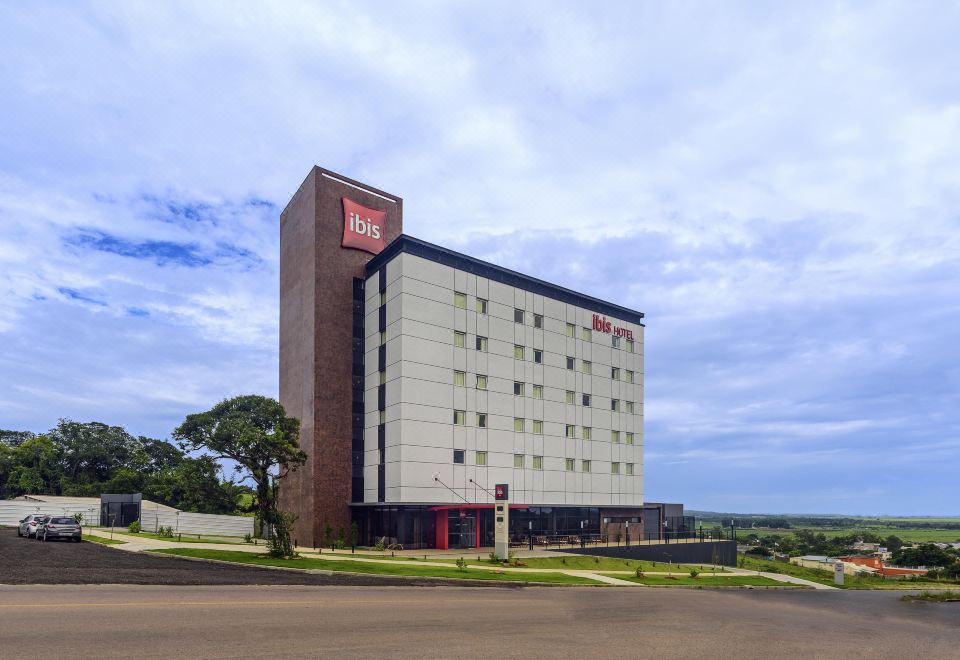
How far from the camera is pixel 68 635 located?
48.0 feet

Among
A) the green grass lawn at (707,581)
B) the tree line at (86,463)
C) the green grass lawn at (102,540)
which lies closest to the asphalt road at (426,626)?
the green grass lawn at (707,581)

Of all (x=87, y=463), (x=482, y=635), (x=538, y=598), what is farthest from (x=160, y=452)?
(x=482, y=635)

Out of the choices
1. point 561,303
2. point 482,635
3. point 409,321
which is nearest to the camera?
point 482,635

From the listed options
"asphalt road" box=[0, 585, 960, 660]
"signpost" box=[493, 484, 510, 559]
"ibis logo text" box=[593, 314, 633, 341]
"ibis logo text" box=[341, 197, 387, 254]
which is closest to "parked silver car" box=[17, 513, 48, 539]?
"ibis logo text" box=[341, 197, 387, 254]

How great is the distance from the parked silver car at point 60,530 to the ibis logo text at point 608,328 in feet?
150

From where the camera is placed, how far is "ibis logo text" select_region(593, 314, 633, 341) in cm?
7138

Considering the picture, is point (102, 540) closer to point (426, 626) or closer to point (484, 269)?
point (484, 269)

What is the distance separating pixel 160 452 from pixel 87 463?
1036 cm

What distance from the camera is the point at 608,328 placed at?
2854 inches

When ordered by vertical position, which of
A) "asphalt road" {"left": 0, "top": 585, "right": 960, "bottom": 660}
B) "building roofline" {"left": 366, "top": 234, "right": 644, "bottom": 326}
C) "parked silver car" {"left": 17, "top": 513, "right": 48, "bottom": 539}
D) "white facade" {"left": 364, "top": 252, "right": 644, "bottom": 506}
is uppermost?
"building roofline" {"left": 366, "top": 234, "right": 644, "bottom": 326}

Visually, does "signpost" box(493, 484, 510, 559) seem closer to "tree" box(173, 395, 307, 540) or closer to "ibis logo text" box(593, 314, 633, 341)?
"tree" box(173, 395, 307, 540)

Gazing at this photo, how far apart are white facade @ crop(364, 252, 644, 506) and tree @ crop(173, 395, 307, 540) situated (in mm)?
14693

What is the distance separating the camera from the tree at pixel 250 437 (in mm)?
39250

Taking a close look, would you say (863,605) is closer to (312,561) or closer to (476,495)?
(312,561)
